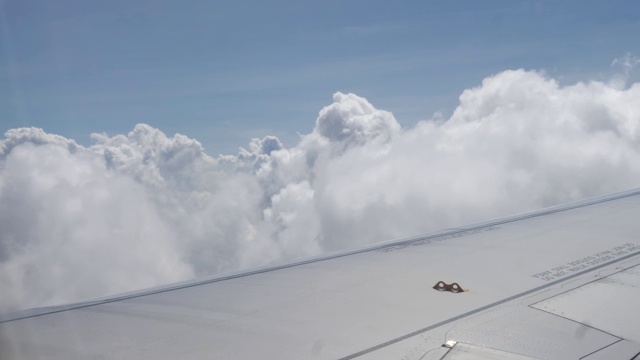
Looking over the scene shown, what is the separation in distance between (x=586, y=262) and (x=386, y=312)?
10.9ft

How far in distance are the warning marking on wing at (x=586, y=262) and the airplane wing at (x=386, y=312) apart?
2 centimetres

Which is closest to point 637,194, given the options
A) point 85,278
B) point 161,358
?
point 161,358

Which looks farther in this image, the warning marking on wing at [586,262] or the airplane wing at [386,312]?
the warning marking on wing at [586,262]

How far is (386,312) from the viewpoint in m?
5.00

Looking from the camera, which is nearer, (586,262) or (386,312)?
(386,312)

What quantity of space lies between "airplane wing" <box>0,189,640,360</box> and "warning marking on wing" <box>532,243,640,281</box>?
0.02 m

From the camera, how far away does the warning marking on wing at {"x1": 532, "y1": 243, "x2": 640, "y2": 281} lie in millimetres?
6105

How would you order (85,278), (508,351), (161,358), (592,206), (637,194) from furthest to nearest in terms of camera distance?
(85,278), (637,194), (592,206), (161,358), (508,351)

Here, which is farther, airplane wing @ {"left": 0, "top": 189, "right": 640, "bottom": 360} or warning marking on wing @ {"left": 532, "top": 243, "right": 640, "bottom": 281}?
warning marking on wing @ {"left": 532, "top": 243, "right": 640, "bottom": 281}

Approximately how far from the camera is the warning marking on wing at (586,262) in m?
6.11

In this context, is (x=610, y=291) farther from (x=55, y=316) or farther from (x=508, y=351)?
(x=55, y=316)

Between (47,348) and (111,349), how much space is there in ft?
1.77

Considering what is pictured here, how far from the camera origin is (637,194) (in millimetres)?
12578

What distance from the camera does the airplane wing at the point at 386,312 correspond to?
13.3 feet
